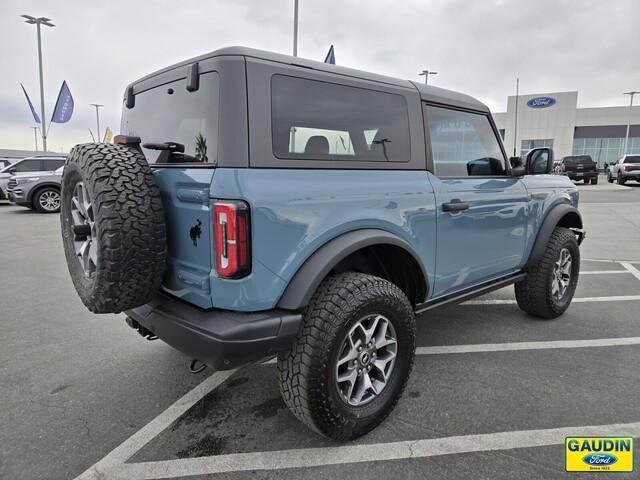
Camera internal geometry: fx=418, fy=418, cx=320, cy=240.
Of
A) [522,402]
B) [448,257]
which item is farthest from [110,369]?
[522,402]

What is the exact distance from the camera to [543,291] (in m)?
3.80

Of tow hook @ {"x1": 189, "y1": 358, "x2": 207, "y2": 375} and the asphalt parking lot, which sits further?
tow hook @ {"x1": 189, "y1": 358, "x2": 207, "y2": 375}

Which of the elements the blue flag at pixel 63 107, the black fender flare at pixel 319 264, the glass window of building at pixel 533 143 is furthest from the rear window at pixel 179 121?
the glass window of building at pixel 533 143

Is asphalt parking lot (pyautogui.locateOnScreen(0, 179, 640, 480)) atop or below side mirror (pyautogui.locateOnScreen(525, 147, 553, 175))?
below

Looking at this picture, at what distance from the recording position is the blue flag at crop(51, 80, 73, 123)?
23250mm

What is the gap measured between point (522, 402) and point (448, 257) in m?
1.01

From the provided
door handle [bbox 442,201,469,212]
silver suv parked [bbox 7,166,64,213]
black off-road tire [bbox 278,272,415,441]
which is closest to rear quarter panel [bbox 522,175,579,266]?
door handle [bbox 442,201,469,212]

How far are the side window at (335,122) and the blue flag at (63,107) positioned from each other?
26.2m

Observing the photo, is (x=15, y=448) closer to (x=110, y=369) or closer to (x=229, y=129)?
(x=110, y=369)

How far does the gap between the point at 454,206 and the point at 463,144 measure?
2.15ft

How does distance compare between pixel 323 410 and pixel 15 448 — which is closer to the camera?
pixel 323 410

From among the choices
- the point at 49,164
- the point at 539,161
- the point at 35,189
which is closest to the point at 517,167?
the point at 539,161

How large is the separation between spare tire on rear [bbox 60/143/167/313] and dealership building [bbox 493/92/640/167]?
5515cm

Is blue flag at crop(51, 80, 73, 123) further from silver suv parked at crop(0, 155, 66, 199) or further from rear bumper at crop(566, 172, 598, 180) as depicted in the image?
rear bumper at crop(566, 172, 598, 180)
